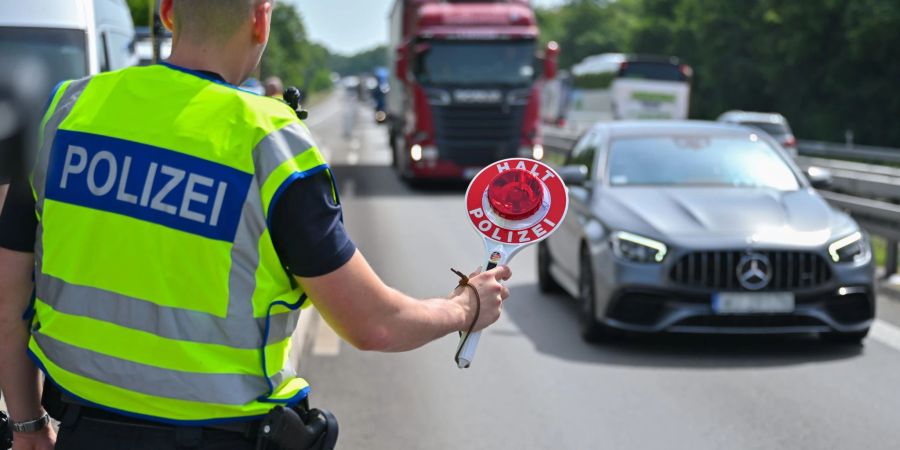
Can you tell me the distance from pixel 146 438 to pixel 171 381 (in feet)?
0.39

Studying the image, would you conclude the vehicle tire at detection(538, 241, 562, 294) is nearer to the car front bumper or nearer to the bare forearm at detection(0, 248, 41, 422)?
the car front bumper

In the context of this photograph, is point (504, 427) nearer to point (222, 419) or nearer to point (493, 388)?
point (493, 388)

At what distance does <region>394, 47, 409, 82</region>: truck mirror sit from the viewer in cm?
2417

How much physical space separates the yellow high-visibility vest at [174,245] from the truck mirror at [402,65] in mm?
21557

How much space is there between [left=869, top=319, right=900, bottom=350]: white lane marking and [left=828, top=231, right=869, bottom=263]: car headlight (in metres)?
0.66

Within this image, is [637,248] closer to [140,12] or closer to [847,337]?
[847,337]


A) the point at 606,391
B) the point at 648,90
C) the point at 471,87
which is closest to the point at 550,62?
the point at 471,87

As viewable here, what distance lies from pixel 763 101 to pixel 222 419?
6522cm

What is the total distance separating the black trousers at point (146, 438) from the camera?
2.41 metres

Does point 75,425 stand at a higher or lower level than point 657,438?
higher

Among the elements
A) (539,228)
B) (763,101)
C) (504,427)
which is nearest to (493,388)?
(504,427)

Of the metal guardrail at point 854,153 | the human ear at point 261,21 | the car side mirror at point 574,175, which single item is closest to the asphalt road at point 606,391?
the car side mirror at point 574,175

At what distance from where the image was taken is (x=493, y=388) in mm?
7363

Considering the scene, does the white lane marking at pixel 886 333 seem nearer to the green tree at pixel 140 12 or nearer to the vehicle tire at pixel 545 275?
the vehicle tire at pixel 545 275
